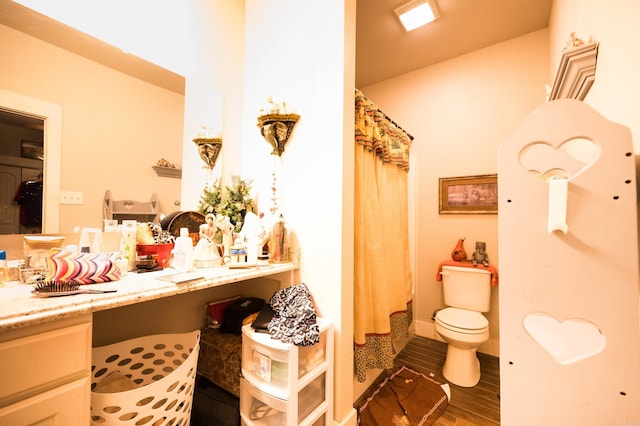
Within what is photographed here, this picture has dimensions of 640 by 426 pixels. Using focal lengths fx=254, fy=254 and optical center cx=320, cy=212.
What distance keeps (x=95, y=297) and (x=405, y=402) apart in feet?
5.99

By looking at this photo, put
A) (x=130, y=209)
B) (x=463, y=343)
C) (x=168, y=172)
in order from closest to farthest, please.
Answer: (x=130, y=209)
(x=168, y=172)
(x=463, y=343)

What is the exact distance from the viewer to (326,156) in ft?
4.65

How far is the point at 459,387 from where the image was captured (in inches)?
73.4

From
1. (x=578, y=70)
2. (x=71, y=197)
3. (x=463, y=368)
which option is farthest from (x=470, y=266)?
(x=71, y=197)

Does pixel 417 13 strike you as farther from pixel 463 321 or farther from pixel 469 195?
pixel 463 321

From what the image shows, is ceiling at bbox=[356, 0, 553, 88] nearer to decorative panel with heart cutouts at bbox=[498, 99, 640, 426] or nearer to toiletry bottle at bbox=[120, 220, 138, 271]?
decorative panel with heart cutouts at bbox=[498, 99, 640, 426]

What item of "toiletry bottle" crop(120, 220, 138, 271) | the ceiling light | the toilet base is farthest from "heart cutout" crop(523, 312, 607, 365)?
the ceiling light

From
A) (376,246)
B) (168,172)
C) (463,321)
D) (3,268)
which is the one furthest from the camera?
(463,321)

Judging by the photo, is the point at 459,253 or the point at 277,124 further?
the point at 459,253

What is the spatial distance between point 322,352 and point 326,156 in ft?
3.41

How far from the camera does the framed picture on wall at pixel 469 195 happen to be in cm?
234

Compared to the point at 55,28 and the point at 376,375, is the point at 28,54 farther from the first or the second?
the point at 376,375

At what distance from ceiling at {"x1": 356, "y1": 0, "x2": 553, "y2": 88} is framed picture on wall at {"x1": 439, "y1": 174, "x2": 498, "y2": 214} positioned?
4.09 feet

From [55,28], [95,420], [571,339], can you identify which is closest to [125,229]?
[95,420]
